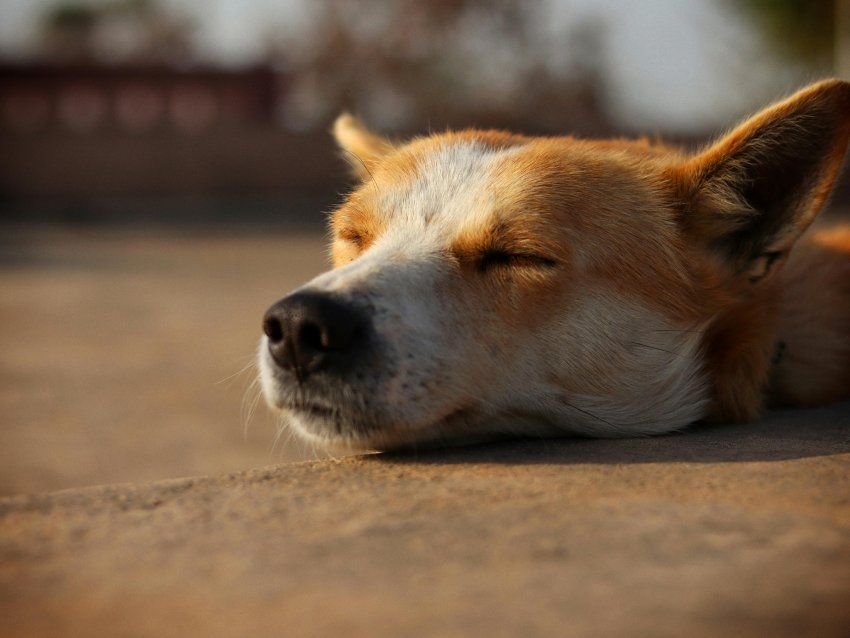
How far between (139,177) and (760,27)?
53.2 feet

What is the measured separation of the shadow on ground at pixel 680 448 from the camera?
248cm

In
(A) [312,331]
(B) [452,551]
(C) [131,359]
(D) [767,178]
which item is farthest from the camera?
(C) [131,359]

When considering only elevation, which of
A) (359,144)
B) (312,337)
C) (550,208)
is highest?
(359,144)

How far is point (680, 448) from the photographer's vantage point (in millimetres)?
2633

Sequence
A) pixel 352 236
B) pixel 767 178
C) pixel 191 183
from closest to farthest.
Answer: pixel 767 178 → pixel 352 236 → pixel 191 183

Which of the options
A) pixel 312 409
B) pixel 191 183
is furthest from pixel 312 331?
pixel 191 183

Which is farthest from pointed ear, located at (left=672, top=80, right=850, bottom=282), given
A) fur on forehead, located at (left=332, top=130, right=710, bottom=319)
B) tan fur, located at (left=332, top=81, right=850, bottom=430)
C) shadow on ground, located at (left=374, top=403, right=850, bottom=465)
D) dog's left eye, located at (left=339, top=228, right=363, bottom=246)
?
dog's left eye, located at (left=339, top=228, right=363, bottom=246)

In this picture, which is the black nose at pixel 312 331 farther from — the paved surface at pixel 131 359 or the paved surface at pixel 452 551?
the paved surface at pixel 131 359

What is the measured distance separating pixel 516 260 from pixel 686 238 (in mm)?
700

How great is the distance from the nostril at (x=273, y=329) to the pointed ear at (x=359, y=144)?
5.17ft

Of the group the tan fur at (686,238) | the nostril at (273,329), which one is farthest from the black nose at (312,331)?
the tan fur at (686,238)

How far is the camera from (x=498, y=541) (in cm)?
176

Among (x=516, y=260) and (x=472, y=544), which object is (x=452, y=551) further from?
(x=516, y=260)

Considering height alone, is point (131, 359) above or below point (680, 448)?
below
